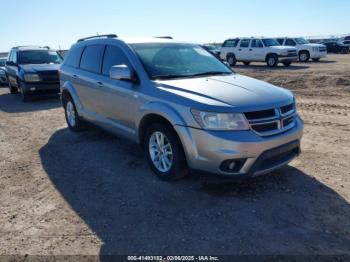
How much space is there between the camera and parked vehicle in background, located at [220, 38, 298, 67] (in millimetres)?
23297

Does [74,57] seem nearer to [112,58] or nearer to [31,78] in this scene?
[112,58]

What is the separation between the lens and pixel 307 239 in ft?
11.4

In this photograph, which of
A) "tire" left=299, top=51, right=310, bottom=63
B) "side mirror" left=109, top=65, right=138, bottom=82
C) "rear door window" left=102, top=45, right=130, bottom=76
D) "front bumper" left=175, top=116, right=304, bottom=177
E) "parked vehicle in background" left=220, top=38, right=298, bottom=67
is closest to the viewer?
"front bumper" left=175, top=116, right=304, bottom=177

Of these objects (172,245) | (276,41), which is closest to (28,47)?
(172,245)

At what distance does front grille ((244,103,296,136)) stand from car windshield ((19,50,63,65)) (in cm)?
1086

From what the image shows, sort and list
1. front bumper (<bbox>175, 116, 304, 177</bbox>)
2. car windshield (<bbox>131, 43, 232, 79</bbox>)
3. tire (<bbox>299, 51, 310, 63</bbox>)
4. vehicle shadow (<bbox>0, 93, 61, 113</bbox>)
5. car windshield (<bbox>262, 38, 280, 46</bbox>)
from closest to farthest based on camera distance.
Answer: front bumper (<bbox>175, 116, 304, 177</bbox>)
car windshield (<bbox>131, 43, 232, 79</bbox>)
vehicle shadow (<bbox>0, 93, 61, 113</bbox>)
car windshield (<bbox>262, 38, 280, 46</bbox>)
tire (<bbox>299, 51, 310, 63</bbox>)

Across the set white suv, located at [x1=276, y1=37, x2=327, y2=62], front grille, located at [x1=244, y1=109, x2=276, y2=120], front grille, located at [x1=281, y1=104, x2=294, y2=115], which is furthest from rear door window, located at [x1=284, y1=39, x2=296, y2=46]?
front grille, located at [x1=244, y1=109, x2=276, y2=120]

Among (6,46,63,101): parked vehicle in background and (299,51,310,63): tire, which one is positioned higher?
(6,46,63,101): parked vehicle in background

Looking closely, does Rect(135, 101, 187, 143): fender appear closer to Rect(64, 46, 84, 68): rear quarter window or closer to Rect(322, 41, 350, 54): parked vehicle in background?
Rect(64, 46, 84, 68): rear quarter window

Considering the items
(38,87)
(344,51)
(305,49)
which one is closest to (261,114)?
(38,87)

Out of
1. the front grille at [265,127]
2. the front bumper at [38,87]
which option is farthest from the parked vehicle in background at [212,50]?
the front bumper at [38,87]

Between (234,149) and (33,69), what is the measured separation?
10.2 meters

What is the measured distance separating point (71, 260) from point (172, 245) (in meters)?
0.94

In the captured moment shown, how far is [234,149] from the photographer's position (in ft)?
13.2
